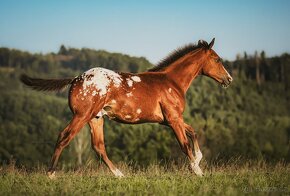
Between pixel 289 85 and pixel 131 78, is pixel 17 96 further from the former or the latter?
pixel 131 78

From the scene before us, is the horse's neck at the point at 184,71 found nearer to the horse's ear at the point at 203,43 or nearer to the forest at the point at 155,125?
the horse's ear at the point at 203,43

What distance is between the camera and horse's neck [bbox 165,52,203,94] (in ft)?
37.9

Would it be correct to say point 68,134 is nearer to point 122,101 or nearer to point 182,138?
point 122,101

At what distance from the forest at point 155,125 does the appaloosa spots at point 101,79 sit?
27786 mm

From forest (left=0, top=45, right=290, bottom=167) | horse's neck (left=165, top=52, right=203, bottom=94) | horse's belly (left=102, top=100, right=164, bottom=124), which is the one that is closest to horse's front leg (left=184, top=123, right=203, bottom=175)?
horse's belly (left=102, top=100, right=164, bottom=124)

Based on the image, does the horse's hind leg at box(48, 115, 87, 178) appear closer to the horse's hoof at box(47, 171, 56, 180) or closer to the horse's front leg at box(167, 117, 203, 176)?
the horse's hoof at box(47, 171, 56, 180)

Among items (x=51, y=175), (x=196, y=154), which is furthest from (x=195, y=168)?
(x=51, y=175)

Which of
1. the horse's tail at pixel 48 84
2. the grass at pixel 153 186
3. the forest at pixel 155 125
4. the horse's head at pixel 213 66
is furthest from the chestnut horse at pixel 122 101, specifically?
the forest at pixel 155 125

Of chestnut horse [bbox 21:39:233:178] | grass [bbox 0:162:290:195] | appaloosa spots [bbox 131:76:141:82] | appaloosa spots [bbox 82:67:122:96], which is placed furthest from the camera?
appaloosa spots [bbox 131:76:141:82]

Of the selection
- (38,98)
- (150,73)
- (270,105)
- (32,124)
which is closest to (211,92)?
(270,105)

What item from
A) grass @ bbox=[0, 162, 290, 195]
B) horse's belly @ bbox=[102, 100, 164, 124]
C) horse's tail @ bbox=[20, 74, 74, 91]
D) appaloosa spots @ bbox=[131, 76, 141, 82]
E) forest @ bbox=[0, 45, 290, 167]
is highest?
appaloosa spots @ bbox=[131, 76, 141, 82]

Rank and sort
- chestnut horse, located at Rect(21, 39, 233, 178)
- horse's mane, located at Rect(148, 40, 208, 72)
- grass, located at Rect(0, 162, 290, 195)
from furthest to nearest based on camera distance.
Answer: horse's mane, located at Rect(148, 40, 208, 72)
chestnut horse, located at Rect(21, 39, 233, 178)
grass, located at Rect(0, 162, 290, 195)

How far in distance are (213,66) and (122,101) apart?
3.31m

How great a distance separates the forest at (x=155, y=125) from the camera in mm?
62969
